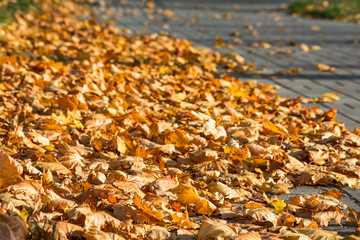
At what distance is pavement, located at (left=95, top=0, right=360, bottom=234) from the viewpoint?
520 centimetres

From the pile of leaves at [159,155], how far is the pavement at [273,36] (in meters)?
0.28

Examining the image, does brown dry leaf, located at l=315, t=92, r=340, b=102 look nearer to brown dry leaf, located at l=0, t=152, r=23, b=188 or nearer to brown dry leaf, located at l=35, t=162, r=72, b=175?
brown dry leaf, located at l=35, t=162, r=72, b=175

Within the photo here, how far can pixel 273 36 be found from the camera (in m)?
8.82

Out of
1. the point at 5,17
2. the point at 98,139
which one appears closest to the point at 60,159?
the point at 98,139

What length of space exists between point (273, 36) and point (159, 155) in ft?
20.7

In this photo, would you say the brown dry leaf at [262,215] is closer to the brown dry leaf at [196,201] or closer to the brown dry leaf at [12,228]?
the brown dry leaf at [196,201]

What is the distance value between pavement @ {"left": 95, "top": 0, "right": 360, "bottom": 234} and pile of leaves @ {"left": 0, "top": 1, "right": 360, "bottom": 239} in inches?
10.9

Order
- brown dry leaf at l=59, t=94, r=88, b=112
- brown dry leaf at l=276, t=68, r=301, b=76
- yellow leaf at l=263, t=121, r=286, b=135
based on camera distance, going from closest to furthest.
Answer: yellow leaf at l=263, t=121, r=286, b=135
brown dry leaf at l=59, t=94, r=88, b=112
brown dry leaf at l=276, t=68, r=301, b=76

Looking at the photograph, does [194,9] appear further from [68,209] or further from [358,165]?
[68,209]

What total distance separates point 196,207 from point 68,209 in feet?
2.12

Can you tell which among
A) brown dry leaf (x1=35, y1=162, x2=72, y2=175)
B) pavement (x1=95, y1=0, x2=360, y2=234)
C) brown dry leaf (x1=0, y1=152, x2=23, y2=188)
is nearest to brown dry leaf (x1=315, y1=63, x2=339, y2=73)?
pavement (x1=95, y1=0, x2=360, y2=234)

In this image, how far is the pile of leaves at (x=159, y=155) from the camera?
7.29 feet


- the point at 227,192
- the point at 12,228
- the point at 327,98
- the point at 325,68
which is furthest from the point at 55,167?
the point at 325,68

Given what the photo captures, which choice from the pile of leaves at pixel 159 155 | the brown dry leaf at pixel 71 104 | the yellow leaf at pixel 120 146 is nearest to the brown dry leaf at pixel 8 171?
the pile of leaves at pixel 159 155
